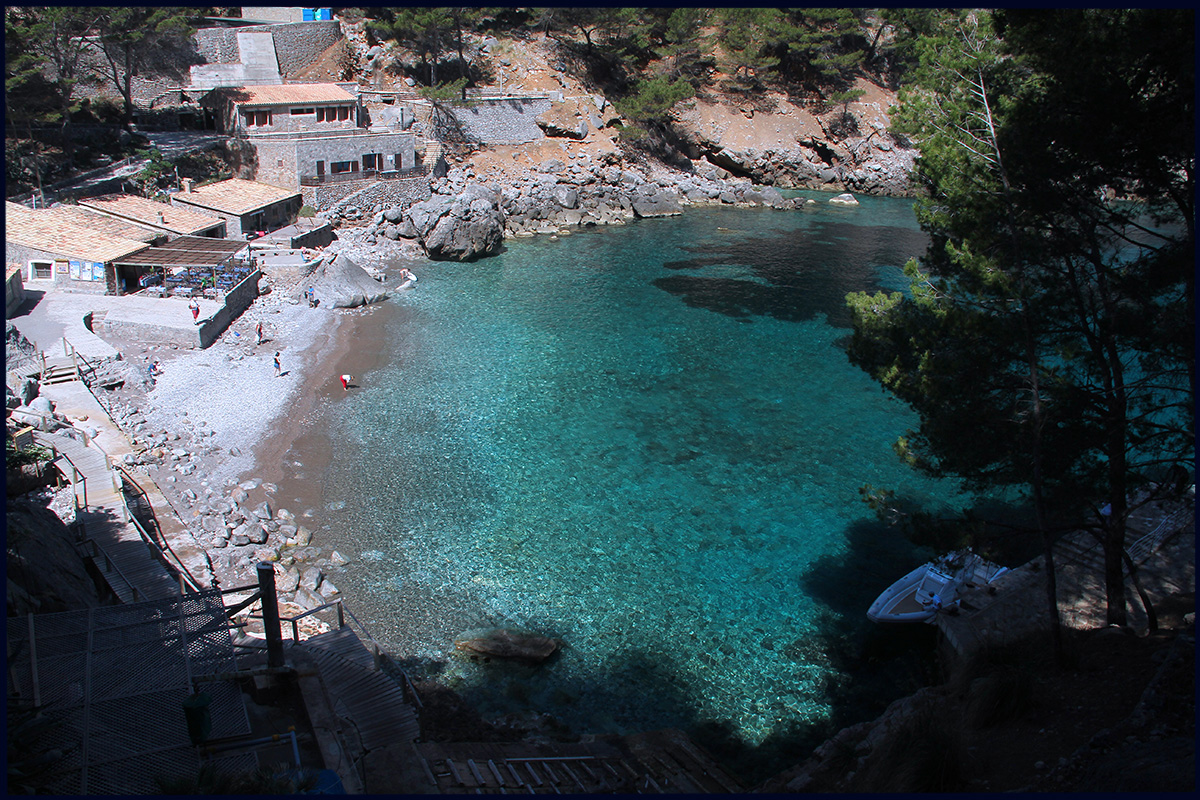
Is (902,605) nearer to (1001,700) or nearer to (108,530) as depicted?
(1001,700)

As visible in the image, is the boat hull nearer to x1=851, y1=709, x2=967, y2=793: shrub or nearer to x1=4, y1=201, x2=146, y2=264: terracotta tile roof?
x1=851, y1=709, x2=967, y2=793: shrub

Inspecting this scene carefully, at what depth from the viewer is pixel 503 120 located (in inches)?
2450

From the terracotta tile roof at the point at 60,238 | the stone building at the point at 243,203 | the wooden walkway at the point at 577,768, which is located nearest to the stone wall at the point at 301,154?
the stone building at the point at 243,203

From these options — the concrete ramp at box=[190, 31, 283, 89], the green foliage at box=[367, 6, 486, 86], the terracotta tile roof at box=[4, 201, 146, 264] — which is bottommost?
the terracotta tile roof at box=[4, 201, 146, 264]

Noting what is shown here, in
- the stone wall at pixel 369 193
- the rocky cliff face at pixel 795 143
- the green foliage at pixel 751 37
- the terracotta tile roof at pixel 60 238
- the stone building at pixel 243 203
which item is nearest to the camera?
the terracotta tile roof at pixel 60 238

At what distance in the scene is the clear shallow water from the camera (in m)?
17.5

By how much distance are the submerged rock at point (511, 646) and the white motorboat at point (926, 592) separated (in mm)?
7966

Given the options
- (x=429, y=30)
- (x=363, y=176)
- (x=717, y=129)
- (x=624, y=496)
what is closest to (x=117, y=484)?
(x=624, y=496)

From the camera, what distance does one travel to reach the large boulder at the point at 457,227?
46438mm

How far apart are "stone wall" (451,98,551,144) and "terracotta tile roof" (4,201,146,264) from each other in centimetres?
3144

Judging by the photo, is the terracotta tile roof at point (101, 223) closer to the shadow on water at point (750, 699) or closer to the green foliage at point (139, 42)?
the green foliage at point (139, 42)

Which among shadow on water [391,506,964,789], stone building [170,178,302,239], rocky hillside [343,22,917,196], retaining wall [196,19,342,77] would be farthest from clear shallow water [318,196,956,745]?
retaining wall [196,19,342,77]

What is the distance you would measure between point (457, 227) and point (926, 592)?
3612 centimetres

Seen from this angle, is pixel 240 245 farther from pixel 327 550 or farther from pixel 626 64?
pixel 626 64
